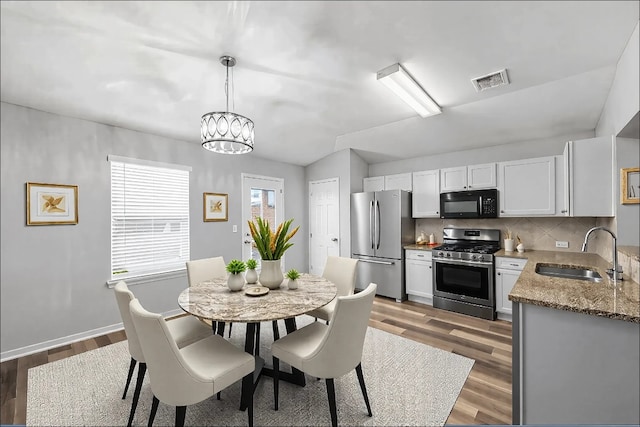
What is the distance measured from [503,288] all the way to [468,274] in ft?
1.32

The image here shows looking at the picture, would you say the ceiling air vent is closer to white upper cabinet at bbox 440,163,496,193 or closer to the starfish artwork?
white upper cabinet at bbox 440,163,496,193

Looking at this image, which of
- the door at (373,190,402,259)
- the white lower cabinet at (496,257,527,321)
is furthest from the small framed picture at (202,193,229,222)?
the white lower cabinet at (496,257,527,321)

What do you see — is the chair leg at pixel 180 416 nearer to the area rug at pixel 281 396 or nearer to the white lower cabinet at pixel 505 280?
the area rug at pixel 281 396

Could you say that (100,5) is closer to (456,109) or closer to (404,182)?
(456,109)

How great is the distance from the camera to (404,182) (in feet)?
15.0

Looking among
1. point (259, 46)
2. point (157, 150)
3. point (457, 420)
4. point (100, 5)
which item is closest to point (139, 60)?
point (100, 5)

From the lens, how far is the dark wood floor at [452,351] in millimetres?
1913

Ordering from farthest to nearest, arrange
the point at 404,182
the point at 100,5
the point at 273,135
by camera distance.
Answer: the point at 404,182 < the point at 273,135 < the point at 100,5

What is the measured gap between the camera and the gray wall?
2.61 metres

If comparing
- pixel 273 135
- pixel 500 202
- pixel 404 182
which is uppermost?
pixel 273 135

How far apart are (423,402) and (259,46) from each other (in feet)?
9.40

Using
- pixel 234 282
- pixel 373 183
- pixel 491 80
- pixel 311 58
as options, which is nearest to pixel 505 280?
pixel 491 80

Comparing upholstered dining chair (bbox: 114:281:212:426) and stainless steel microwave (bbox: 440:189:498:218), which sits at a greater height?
stainless steel microwave (bbox: 440:189:498:218)

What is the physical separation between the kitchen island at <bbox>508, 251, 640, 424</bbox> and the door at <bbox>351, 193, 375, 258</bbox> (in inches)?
113
